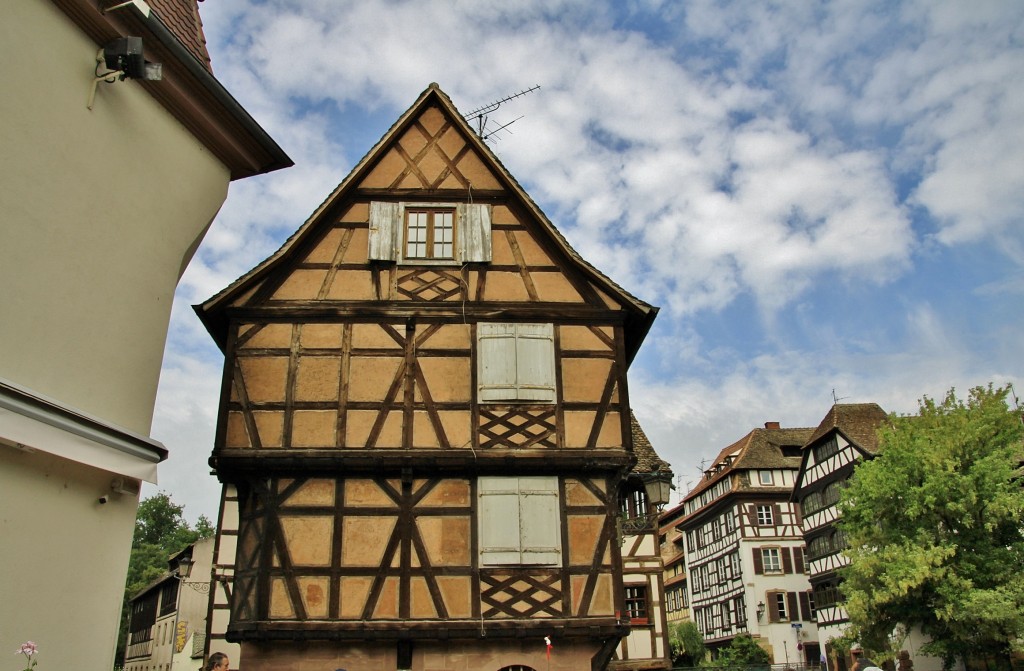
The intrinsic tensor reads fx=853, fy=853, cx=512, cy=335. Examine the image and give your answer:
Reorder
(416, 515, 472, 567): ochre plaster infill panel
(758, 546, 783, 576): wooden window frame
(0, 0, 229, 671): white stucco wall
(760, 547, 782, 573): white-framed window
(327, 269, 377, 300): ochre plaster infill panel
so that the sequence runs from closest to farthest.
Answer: (0, 0, 229, 671): white stucco wall, (416, 515, 472, 567): ochre plaster infill panel, (327, 269, 377, 300): ochre plaster infill panel, (758, 546, 783, 576): wooden window frame, (760, 547, 782, 573): white-framed window

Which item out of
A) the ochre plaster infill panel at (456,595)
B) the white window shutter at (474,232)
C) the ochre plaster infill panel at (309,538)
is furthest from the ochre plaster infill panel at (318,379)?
the ochre plaster infill panel at (456,595)

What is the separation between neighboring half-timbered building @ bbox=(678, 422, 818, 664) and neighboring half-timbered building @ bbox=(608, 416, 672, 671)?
2416cm

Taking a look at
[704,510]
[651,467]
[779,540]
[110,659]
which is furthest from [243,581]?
[704,510]

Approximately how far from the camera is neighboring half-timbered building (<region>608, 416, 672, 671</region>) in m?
23.9

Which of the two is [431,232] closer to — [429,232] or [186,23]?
[429,232]

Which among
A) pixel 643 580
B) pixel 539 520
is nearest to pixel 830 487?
pixel 643 580

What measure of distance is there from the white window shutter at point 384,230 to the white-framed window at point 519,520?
450 centimetres

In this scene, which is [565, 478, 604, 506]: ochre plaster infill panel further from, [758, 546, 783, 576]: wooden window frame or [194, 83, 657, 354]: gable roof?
[758, 546, 783, 576]: wooden window frame

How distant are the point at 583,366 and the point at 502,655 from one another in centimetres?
503

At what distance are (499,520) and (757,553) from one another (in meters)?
38.3

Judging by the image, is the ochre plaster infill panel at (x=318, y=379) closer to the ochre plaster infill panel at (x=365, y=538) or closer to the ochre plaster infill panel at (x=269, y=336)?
the ochre plaster infill panel at (x=269, y=336)

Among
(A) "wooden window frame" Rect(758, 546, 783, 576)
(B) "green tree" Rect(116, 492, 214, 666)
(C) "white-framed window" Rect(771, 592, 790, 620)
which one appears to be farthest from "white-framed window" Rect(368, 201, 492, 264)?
(B) "green tree" Rect(116, 492, 214, 666)

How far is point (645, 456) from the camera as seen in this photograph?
24672 mm

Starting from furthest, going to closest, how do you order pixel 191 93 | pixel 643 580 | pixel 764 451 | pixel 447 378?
pixel 764 451, pixel 643 580, pixel 447 378, pixel 191 93
